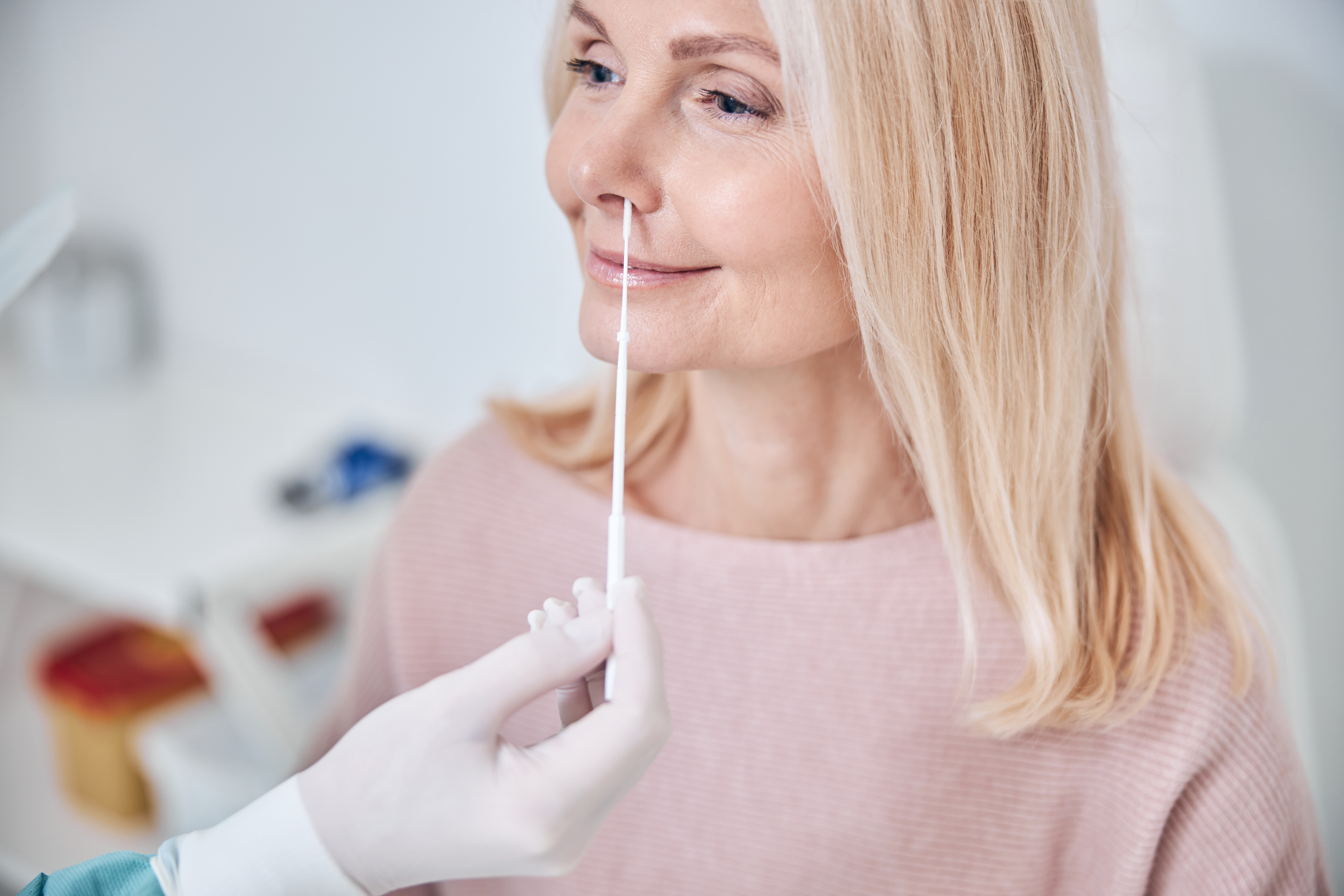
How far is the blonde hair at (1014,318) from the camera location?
24.6 inches

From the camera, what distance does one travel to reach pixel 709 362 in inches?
26.9

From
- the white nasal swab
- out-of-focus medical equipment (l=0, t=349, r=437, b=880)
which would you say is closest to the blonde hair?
the white nasal swab

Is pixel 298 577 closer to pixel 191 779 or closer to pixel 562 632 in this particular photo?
→ pixel 191 779

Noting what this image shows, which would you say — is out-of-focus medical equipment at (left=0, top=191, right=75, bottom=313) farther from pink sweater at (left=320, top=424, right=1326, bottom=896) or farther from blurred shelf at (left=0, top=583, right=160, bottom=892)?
pink sweater at (left=320, top=424, right=1326, bottom=896)

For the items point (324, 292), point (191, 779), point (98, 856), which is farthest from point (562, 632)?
point (324, 292)

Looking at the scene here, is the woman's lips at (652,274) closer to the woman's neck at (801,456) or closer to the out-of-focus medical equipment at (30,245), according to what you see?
the woman's neck at (801,456)

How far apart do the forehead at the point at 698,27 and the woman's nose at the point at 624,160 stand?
3cm

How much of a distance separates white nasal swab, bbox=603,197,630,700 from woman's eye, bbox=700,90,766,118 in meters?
0.07

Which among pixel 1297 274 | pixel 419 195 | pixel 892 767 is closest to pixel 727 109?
pixel 892 767

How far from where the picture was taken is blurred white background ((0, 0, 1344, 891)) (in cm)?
107

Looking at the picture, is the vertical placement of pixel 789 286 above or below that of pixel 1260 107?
below

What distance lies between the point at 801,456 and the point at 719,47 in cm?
32

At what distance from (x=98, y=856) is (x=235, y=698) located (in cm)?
90

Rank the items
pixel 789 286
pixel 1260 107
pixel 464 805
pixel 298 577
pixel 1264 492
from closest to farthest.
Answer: pixel 464 805 → pixel 789 286 → pixel 1260 107 → pixel 1264 492 → pixel 298 577
